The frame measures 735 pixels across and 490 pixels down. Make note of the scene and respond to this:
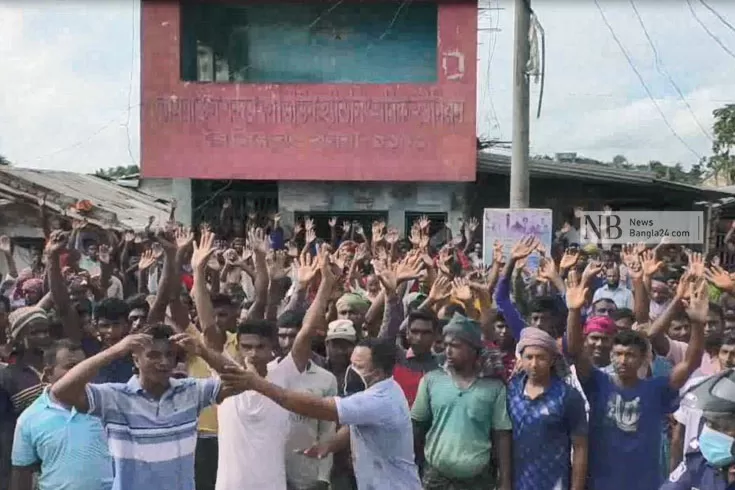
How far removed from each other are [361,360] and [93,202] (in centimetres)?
1369

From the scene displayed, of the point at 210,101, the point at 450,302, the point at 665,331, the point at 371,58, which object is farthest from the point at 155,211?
the point at 665,331

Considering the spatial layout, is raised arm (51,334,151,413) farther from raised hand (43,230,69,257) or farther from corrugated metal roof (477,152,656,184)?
corrugated metal roof (477,152,656,184)

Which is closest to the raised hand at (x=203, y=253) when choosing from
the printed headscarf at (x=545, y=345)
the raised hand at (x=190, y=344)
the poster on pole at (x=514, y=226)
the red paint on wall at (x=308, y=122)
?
the raised hand at (x=190, y=344)

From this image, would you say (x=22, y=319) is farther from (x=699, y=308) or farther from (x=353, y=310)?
(x=699, y=308)

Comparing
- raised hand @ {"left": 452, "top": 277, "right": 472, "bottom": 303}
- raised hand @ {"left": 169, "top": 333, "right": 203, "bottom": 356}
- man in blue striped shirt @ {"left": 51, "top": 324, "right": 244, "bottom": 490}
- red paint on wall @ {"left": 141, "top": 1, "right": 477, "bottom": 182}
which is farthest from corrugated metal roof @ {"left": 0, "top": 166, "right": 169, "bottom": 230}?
raised hand @ {"left": 169, "top": 333, "right": 203, "bottom": 356}

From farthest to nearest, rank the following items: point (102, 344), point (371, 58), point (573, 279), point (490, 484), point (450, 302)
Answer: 1. point (371, 58)
2. point (450, 302)
3. point (102, 344)
4. point (573, 279)
5. point (490, 484)

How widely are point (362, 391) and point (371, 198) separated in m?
14.8

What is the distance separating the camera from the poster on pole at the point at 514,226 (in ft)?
34.4

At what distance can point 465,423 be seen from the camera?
4.93 metres

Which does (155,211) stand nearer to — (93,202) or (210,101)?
(93,202)

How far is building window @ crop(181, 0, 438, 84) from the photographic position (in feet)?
64.6

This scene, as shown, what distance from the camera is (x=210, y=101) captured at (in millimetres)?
19219

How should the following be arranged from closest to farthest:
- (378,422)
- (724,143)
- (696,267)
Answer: (378,422)
(696,267)
(724,143)

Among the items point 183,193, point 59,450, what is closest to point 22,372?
point 59,450
